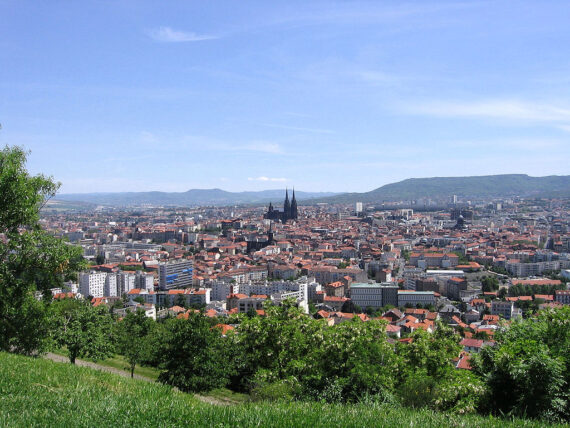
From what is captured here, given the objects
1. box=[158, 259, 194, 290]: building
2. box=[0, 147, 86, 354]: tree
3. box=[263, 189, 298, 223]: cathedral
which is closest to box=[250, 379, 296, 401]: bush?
box=[0, 147, 86, 354]: tree

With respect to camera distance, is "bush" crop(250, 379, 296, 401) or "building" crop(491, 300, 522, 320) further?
"building" crop(491, 300, 522, 320)

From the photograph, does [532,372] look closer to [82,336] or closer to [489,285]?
[82,336]

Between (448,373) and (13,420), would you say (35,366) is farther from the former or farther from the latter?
(448,373)

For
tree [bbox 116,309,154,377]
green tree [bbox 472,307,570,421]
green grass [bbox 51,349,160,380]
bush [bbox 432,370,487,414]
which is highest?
green tree [bbox 472,307,570,421]

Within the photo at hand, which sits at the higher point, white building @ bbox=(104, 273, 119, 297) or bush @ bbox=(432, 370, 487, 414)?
bush @ bbox=(432, 370, 487, 414)


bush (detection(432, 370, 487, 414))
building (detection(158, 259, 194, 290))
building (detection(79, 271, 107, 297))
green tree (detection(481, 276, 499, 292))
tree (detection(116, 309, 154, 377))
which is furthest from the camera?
building (detection(158, 259, 194, 290))

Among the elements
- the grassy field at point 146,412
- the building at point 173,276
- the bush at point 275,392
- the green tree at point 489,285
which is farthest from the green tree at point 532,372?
the building at point 173,276

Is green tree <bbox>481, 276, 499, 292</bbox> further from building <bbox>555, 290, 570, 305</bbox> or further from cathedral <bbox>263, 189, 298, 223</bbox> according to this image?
cathedral <bbox>263, 189, 298, 223</bbox>

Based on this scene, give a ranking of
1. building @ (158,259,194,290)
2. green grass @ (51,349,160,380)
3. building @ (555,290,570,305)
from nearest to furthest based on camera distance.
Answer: green grass @ (51,349,160,380)
building @ (555,290,570,305)
building @ (158,259,194,290)
